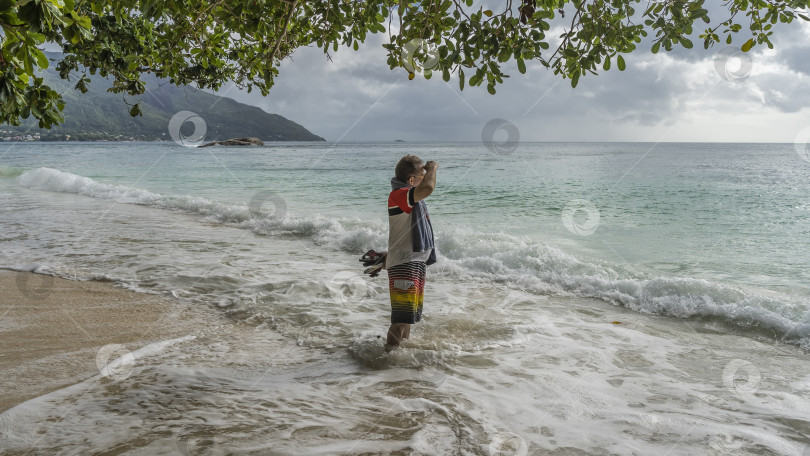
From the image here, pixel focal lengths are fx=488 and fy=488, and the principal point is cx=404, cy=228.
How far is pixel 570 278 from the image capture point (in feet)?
30.1

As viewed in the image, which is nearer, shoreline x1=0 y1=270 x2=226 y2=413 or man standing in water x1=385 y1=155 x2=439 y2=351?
shoreline x1=0 y1=270 x2=226 y2=413

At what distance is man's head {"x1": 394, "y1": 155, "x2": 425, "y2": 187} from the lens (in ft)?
16.5

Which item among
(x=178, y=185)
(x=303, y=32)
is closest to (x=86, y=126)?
(x=178, y=185)

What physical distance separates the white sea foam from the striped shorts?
4.20 metres

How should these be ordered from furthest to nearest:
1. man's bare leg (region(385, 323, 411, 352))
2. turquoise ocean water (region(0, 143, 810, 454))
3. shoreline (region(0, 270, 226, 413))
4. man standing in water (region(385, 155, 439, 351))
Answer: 1. man's bare leg (region(385, 323, 411, 352))
2. man standing in water (region(385, 155, 439, 351))
3. shoreline (region(0, 270, 226, 413))
4. turquoise ocean water (region(0, 143, 810, 454))

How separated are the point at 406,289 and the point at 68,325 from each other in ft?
13.6

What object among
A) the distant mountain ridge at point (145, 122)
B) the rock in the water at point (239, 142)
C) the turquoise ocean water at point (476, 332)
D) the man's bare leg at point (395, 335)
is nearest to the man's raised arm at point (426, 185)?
the man's bare leg at point (395, 335)

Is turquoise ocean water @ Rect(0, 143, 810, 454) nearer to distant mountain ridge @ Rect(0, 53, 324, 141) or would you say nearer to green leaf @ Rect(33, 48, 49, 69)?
green leaf @ Rect(33, 48, 49, 69)

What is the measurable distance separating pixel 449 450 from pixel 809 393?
12.8 ft

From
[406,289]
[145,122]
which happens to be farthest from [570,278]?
[145,122]

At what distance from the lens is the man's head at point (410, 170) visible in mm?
5035

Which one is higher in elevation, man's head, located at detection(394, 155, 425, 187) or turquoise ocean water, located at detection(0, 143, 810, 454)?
man's head, located at detection(394, 155, 425, 187)

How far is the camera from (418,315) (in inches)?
205

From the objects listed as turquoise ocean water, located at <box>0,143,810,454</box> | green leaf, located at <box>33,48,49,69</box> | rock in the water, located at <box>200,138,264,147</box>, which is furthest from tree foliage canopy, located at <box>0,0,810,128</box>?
rock in the water, located at <box>200,138,264,147</box>
